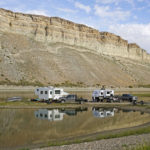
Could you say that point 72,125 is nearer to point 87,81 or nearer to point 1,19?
point 87,81

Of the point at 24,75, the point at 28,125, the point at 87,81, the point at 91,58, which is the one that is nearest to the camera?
the point at 28,125

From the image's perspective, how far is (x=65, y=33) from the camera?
10981cm

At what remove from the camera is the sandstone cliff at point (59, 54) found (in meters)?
77.6

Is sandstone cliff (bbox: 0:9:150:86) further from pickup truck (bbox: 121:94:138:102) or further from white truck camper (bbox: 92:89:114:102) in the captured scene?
pickup truck (bbox: 121:94:138:102)

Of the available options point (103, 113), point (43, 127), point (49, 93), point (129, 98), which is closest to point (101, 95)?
point (129, 98)

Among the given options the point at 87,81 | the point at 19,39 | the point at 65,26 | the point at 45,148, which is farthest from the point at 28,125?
the point at 65,26

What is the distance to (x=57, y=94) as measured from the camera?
35562mm

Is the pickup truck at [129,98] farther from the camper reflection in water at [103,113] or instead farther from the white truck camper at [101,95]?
the camper reflection in water at [103,113]

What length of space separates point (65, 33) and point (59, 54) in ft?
58.9

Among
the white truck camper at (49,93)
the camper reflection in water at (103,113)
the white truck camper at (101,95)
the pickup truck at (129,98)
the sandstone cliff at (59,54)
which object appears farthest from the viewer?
the sandstone cliff at (59,54)

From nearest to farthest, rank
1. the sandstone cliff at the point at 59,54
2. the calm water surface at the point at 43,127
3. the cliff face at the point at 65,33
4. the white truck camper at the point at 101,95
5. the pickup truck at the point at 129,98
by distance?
the calm water surface at the point at 43,127
the pickup truck at the point at 129,98
the white truck camper at the point at 101,95
the sandstone cliff at the point at 59,54
the cliff face at the point at 65,33

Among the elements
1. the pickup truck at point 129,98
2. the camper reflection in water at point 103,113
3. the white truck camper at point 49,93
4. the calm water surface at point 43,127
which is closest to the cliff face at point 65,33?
the white truck camper at point 49,93

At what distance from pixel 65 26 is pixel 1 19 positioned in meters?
33.9

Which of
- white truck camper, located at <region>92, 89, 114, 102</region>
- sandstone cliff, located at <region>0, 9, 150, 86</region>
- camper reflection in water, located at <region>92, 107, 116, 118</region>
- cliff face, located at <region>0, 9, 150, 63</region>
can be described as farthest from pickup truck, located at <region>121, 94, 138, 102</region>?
cliff face, located at <region>0, 9, 150, 63</region>
